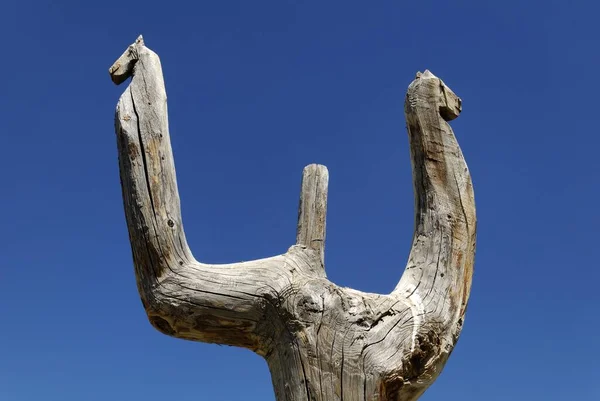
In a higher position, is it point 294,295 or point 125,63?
point 125,63

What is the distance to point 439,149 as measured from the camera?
4.63 m

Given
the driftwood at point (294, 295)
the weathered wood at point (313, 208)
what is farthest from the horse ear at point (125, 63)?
the weathered wood at point (313, 208)

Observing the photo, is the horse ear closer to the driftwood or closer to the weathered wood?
the driftwood

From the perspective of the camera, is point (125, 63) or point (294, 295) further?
point (125, 63)

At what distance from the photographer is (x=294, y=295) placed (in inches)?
161

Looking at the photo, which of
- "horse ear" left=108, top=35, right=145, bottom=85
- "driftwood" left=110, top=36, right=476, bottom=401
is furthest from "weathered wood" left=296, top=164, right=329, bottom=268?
"horse ear" left=108, top=35, right=145, bottom=85

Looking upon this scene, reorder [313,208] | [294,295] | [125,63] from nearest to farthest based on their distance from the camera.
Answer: [294,295] < [125,63] < [313,208]

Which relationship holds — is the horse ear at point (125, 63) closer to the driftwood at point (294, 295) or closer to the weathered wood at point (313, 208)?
the driftwood at point (294, 295)

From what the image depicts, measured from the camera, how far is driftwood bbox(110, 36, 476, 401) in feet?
13.0

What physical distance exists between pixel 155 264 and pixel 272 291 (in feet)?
2.38

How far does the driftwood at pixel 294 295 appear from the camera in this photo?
395cm

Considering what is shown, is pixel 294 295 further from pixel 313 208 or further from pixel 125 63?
pixel 125 63

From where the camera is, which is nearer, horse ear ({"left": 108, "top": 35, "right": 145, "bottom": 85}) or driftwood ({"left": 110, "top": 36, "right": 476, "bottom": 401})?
driftwood ({"left": 110, "top": 36, "right": 476, "bottom": 401})

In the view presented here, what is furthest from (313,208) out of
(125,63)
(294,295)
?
(125,63)
